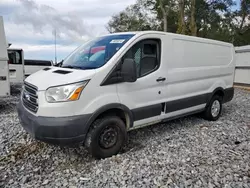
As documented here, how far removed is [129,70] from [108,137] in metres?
1.15

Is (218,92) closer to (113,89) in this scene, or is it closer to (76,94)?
(113,89)

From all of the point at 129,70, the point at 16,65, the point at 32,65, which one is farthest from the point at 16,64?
the point at 129,70

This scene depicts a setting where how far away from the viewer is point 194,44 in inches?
207

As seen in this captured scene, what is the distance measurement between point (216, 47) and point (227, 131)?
2.16m

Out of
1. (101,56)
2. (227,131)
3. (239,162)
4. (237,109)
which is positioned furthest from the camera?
(237,109)

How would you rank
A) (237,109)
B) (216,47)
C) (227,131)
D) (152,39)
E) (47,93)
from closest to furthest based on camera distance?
(47,93) < (152,39) < (227,131) < (216,47) < (237,109)

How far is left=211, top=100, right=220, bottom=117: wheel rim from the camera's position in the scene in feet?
19.8

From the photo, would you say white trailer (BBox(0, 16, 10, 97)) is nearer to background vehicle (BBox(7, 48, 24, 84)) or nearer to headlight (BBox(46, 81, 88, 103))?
headlight (BBox(46, 81, 88, 103))

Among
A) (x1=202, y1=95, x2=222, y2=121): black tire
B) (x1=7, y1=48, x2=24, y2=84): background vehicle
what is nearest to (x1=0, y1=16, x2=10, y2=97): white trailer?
(x1=7, y1=48, x2=24, y2=84): background vehicle

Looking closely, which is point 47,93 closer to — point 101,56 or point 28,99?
point 28,99

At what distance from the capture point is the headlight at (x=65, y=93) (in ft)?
11.0

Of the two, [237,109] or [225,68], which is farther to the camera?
[237,109]

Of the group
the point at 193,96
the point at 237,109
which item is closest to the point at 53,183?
the point at 193,96

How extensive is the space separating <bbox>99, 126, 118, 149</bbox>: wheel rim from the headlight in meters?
0.78
